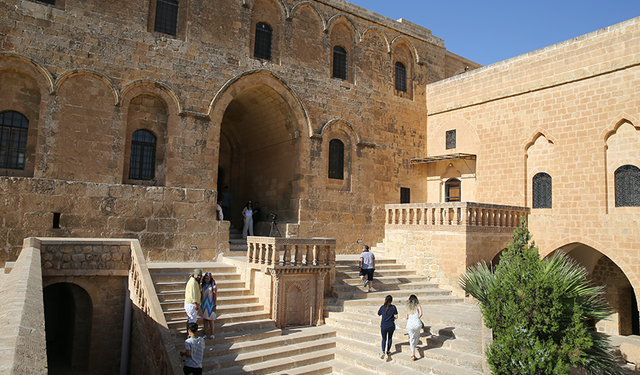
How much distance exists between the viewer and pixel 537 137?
1491 centimetres

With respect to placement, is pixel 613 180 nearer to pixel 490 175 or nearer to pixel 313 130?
pixel 490 175

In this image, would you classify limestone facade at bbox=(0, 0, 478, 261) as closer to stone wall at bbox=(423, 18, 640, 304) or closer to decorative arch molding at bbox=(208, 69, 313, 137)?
decorative arch molding at bbox=(208, 69, 313, 137)

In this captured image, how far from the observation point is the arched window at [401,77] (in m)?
18.2

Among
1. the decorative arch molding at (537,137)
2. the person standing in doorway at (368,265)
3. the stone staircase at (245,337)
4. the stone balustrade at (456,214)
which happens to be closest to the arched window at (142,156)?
the stone staircase at (245,337)

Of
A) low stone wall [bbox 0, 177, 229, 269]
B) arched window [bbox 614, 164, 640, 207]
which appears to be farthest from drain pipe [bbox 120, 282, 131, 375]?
arched window [bbox 614, 164, 640, 207]

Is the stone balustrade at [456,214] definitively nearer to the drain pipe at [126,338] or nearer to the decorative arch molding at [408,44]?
the decorative arch molding at [408,44]

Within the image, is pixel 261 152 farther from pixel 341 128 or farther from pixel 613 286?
pixel 613 286

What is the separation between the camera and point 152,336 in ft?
26.3

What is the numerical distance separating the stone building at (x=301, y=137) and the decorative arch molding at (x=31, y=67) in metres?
0.04

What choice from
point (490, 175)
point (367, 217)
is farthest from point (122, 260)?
point (490, 175)

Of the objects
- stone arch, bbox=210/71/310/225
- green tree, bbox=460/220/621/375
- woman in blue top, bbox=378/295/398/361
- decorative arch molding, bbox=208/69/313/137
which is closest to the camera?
green tree, bbox=460/220/621/375

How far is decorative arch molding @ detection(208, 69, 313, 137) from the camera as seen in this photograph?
13.5 m

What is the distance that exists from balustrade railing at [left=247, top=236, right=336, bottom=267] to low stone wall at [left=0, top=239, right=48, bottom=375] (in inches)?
190

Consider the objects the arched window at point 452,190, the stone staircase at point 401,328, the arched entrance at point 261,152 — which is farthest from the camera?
the arched window at point 452,190
